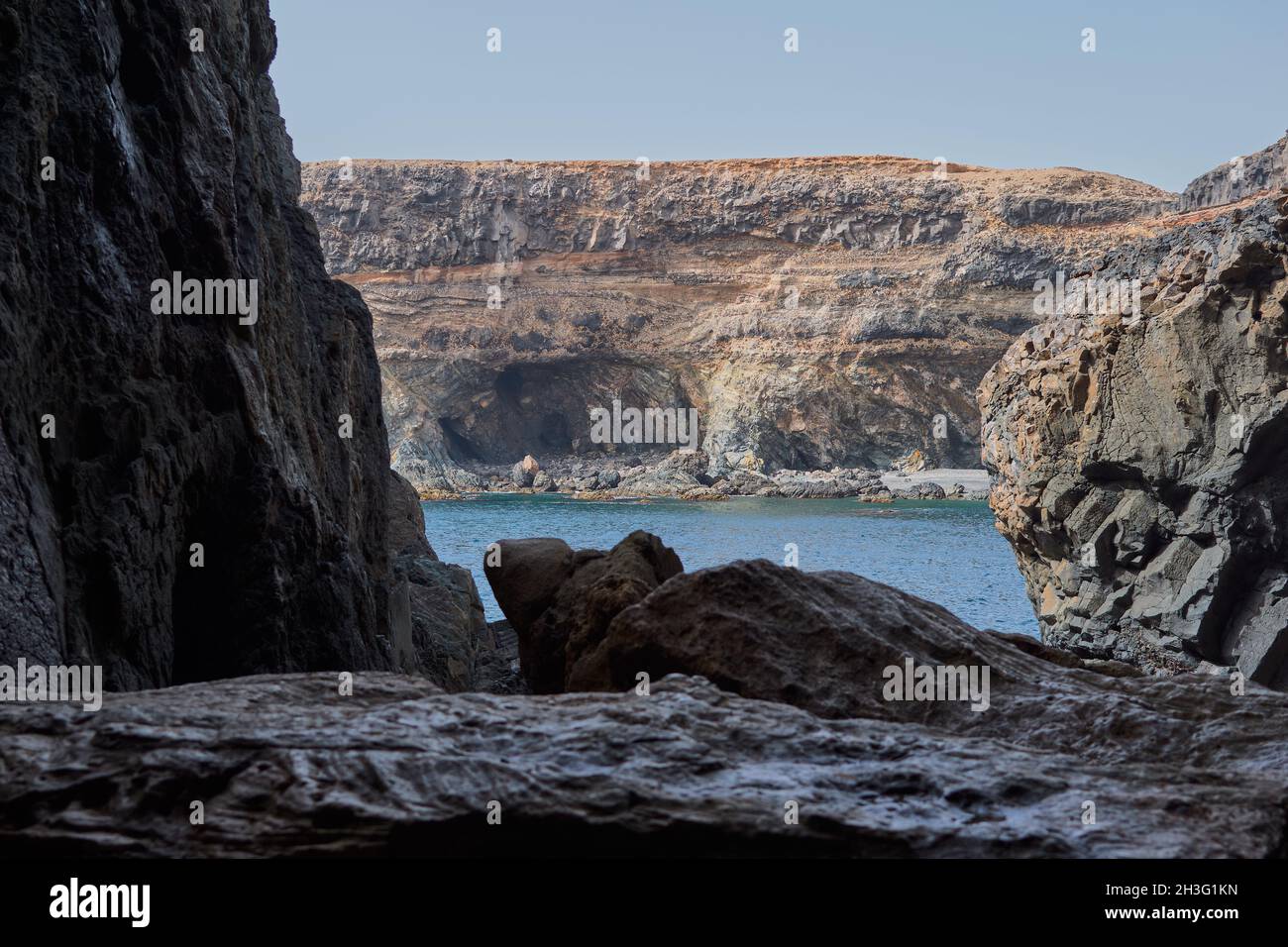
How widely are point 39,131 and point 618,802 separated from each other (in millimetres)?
4015

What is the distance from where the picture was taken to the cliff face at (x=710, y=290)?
251ft

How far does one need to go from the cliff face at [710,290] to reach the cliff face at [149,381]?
68787 millimetres

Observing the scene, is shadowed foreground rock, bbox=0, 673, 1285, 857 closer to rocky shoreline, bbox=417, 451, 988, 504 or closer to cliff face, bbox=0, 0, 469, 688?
cliff face, bbox=0, 0, 469, 688

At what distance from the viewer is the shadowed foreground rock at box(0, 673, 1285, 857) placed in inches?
108

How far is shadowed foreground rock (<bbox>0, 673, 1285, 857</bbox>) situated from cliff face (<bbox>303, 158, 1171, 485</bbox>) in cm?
7312

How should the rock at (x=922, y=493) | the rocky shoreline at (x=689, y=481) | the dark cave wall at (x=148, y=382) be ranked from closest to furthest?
the dark cave wall at (x=148, y=382) → the rock at (x=922, y=493) → the rocky shoreline at (x=689, y=481)

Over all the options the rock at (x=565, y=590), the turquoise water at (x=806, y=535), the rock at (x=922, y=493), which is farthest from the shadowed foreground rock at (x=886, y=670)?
the rock at (x=922, y=493)

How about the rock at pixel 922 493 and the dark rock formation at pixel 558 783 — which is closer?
the dark rock formation at pixel 558 783

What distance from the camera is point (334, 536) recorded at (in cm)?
748
